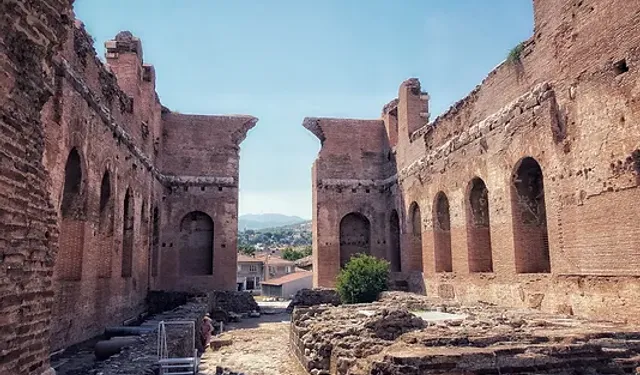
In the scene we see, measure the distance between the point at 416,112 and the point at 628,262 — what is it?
13177 mm

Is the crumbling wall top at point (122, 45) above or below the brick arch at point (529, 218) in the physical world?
above

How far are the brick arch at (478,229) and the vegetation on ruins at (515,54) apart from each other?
11.8 feet

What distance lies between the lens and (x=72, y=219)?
36.9 feet

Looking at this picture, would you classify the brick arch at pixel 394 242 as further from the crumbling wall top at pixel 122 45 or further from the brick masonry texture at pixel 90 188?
the crumbling wall top at pixel 122 45

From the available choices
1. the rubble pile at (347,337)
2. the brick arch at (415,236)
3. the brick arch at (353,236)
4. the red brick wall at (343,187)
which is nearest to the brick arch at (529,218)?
the rubble pile at (347,337)

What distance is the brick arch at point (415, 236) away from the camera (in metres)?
20.7

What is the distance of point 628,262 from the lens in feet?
29.6

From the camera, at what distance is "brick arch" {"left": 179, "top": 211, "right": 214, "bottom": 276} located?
2322 centimetres

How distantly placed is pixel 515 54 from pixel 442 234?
7.24m

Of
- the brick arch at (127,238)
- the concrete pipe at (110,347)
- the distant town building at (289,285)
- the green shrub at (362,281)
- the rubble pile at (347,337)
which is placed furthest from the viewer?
the distant town building at (289,285)

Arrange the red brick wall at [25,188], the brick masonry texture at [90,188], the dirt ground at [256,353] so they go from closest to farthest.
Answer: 1. the red brick wall at [25,188]
2. the brick masonry texture at [90,188]
3. the dirt ground at [256,353]

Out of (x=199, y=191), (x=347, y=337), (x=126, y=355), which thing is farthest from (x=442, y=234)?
(x=126, y=355)

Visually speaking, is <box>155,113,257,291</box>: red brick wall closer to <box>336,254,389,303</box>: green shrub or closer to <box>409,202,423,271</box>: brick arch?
<box>336,254,389,303</box>: green shrub

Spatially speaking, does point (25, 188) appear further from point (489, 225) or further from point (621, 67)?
point (489, 225)
